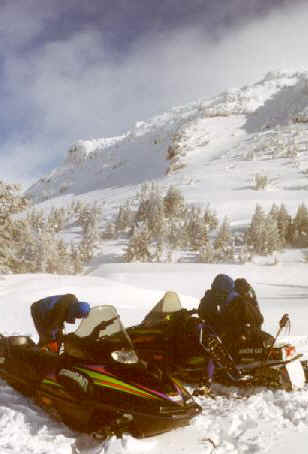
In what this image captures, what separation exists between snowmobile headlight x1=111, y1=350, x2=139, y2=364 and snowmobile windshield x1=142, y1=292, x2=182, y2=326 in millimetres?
2205

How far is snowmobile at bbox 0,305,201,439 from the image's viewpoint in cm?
467

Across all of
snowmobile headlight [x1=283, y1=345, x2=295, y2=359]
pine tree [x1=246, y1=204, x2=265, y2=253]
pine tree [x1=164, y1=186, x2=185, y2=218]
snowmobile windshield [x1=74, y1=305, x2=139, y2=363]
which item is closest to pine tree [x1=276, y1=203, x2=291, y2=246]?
pine tree [x1=246, y1=204, x2=265, y2=253]

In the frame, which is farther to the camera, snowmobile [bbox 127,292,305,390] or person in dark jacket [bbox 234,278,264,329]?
person in dark jacket [bbox 234,278,264,329]

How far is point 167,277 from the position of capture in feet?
95.9

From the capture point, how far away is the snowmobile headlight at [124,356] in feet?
16.6

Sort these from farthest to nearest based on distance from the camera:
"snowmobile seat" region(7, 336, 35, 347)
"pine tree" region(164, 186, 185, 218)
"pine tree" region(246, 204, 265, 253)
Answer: "pine tree" region(164, 186, 185, 218) → "pine tree" region(246, 204, 265, 253) → "snowmobile seat" region(7, 336, 35, 347)

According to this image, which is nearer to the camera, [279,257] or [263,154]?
[279,257]

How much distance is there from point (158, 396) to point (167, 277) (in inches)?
966

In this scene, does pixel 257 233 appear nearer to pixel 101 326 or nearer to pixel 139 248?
pixel 139 248

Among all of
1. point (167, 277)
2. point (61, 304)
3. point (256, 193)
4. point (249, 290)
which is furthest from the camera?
point (256, 193)

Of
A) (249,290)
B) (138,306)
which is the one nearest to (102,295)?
(138,306)

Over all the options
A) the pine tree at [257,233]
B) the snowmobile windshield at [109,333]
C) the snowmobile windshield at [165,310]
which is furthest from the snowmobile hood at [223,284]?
the pine tree at [257,233]

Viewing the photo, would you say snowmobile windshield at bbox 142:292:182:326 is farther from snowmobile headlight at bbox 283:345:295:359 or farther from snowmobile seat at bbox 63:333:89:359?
snowmobile seat at bbox 63:333:89:359

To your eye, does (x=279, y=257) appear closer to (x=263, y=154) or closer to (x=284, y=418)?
(x=284, y=418)
